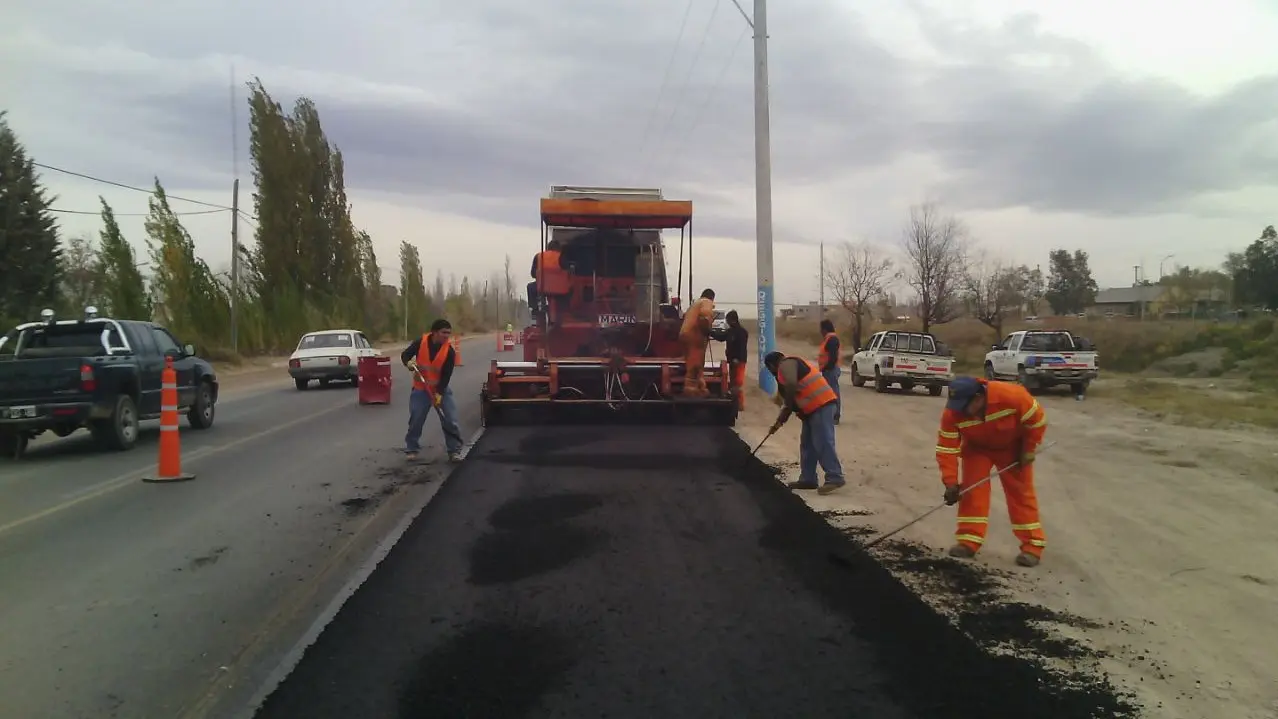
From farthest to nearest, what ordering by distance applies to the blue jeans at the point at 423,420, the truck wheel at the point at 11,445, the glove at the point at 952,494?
1. the truck wheel at the point at 11,445
2. the blue jeans at the point at 423,420
3. the glove at the point at 952,494

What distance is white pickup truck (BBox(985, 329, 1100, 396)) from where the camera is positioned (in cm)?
2522

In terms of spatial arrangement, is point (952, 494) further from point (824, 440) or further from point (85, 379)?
point (85, 379)

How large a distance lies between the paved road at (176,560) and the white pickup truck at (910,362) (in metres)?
15.2

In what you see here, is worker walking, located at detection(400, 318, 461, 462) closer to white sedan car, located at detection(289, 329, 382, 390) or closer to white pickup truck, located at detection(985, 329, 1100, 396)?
white sedan car, located at detection(289, 329, 382, 390)

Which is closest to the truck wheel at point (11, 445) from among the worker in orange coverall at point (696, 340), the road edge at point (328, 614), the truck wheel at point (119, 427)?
the truck wheel at point (119, 427)

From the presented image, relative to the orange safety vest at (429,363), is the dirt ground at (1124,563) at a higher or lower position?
lower

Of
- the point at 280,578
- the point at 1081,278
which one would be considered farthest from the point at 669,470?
the point at 1081,278

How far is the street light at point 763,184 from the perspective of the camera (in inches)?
779

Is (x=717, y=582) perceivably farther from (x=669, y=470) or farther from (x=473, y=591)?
(x=669, y=470)

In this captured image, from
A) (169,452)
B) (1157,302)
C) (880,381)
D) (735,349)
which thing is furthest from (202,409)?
(1157,302)

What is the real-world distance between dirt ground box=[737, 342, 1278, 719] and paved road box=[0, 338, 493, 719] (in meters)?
4.07

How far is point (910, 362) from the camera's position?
2505 cm

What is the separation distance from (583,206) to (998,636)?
1104 cm

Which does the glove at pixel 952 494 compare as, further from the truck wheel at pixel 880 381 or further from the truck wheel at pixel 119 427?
the truck wheel at pixel 880 381
